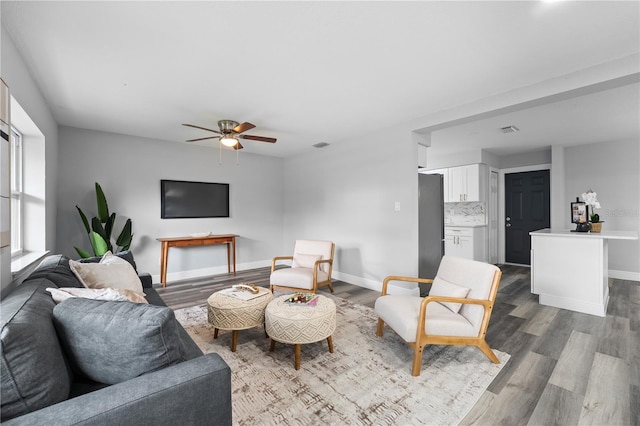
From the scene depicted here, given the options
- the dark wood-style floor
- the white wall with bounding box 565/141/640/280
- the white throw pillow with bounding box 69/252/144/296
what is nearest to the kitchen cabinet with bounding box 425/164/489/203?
the white wall with bounding box 565/141/640/280

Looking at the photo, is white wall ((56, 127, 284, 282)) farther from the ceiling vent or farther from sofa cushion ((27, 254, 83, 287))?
the ceiling vent

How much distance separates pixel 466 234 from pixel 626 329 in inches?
119

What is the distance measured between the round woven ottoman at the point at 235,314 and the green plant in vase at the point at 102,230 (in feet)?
7.74

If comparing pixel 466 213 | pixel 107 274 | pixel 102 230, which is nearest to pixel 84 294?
pixel 107 274

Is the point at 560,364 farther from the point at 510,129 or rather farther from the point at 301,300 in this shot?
the point at 510,129

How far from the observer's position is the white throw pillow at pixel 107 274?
82.8 inches

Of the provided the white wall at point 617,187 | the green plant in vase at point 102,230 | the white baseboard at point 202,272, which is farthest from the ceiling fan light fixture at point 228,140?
the white wall at point 617,187

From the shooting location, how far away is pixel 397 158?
4.03 m

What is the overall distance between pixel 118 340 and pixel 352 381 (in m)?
1.52

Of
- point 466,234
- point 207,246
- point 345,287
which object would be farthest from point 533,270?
point 207,246

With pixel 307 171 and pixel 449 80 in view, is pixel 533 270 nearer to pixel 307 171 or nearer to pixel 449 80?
pixel 449 80

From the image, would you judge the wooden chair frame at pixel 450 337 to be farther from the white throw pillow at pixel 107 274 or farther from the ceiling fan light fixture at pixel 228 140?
the ceiling fan light fixture at pixel 228 140

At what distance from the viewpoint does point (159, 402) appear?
1.00m

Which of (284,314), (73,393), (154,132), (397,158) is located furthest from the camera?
(154,132)
